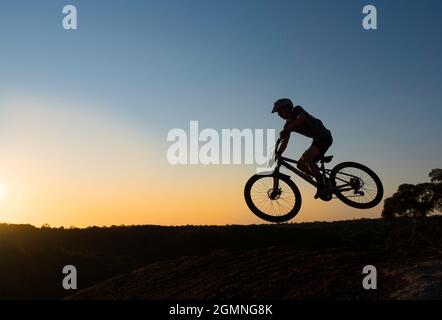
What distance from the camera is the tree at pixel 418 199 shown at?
3588 cm

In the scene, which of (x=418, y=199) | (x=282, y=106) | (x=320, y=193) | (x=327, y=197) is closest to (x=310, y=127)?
(x=282, y=106)

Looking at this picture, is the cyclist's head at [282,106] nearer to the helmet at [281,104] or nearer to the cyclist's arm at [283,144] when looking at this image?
the helmet at [281,104]

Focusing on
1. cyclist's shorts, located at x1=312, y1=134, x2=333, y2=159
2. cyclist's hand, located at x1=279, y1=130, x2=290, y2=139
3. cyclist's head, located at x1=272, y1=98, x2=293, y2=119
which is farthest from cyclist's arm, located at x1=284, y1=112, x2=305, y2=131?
cyclist's shorts, located at x1=312, y1=134, x2=333, y2=159

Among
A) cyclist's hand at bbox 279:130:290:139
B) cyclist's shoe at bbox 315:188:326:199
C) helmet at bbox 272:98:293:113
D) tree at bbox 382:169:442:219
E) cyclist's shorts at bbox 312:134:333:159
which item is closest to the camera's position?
helmet at bbox 272:98:293:113

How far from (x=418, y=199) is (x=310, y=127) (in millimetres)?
24492

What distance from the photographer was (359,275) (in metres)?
22.3

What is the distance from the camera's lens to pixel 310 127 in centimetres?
1491

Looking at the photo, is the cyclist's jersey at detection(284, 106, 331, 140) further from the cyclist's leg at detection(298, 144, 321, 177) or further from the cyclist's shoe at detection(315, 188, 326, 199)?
the cyclist's shoe at detection(315, 188, 326, 199)

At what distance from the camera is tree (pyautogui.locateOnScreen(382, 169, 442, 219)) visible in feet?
118

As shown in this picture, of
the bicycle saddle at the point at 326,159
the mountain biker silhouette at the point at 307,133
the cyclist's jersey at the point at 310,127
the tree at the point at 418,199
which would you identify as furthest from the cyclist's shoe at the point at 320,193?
the tree at the point at 418,199

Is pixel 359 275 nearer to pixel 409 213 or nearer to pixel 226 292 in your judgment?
pixel 226 292

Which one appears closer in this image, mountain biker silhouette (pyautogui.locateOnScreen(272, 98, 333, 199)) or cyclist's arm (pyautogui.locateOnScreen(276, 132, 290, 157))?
mountain biker silhouette (pyautogui.locateOnScreen(272, 98, 333, 199))

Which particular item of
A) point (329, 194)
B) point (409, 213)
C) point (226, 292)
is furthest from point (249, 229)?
point (329, 194)

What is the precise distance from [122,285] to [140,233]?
4159 centimetres
